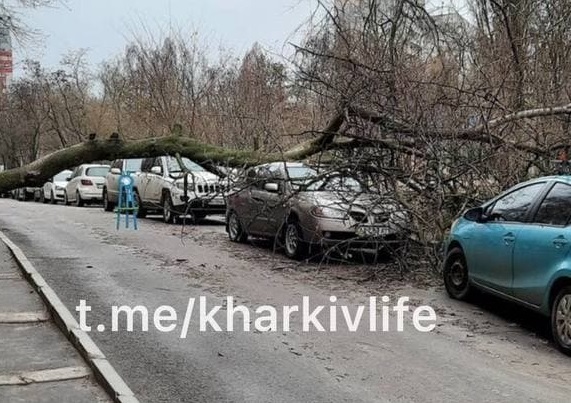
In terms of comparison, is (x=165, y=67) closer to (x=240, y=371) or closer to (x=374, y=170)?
(x=374, y=170)

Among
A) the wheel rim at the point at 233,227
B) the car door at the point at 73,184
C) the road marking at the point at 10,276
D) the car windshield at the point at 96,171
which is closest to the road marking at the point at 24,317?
the road marking at the point at 10,276

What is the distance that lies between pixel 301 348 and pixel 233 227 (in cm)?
882

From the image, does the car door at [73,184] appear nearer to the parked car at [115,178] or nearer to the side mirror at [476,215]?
the parked car at [115,178]

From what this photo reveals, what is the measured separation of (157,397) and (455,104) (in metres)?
8.07

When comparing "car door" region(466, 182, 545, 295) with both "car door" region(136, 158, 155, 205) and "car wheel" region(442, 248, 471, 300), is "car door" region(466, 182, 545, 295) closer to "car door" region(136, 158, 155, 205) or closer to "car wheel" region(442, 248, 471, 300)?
"car wheel" region(442, 248, 471, 300)

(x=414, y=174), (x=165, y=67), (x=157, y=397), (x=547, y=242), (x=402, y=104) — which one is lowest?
(x=157, y=397)

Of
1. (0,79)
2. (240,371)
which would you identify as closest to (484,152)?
(240,371)

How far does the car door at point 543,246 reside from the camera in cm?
694

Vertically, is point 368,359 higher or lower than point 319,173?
lower

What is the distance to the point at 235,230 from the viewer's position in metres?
15.5

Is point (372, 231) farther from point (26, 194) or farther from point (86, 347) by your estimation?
point (26, 194)

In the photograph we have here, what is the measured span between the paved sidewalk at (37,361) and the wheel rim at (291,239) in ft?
16.1

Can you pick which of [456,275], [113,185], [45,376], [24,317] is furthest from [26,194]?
[45,376]

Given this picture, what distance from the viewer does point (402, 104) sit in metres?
11.8
